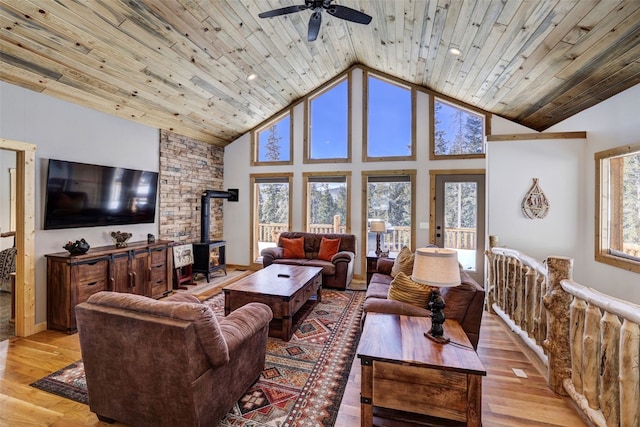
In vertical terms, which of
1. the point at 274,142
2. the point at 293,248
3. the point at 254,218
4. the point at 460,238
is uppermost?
the point at 274,142

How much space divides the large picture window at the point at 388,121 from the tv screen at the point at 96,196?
14.0ft

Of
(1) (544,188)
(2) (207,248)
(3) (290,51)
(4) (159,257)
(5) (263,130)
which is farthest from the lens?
(5) (263,130)

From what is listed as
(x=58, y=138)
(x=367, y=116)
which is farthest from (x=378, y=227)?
(x=58, y=138)

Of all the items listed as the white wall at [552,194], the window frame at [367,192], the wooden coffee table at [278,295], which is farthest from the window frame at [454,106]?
the wooden coffee table at [278,295]

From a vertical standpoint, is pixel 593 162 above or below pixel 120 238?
above

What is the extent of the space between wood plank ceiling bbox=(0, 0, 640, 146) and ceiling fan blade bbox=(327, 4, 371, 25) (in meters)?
0.74

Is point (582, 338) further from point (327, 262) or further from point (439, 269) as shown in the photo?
point (327, 262)

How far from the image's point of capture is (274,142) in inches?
270

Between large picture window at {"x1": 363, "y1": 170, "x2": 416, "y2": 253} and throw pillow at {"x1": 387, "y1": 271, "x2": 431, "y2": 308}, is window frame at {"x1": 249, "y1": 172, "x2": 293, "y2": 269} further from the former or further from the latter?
throw pillow at {"x1": 387, "y1": 271, "x2": 431, "y2": 308}

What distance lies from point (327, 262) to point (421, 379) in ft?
12.1

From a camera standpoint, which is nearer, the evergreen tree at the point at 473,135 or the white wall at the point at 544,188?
the white wall at the point at 544,188

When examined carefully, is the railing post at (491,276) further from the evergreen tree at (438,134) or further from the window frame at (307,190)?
the window frame at (307,190)

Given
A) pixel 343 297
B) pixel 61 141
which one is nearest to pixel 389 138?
pixel 343 297

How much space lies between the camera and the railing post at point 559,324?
2.34m
